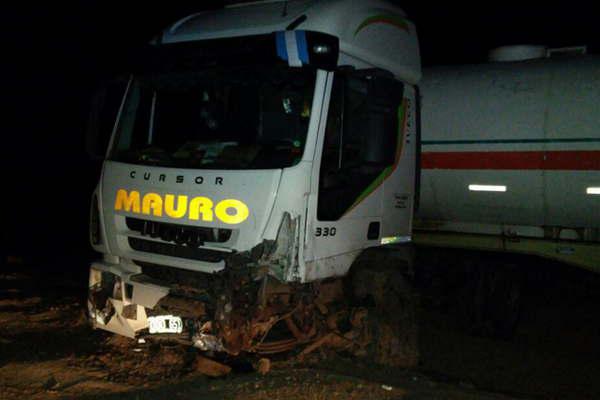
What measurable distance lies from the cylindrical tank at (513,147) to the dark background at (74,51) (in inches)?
453

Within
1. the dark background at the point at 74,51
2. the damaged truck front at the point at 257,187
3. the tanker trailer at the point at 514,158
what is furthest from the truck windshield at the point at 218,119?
the dark background at the point at 74,51

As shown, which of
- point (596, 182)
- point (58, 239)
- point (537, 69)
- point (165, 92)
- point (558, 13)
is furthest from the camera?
point (558, 13)

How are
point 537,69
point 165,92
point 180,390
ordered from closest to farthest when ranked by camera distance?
point 180,390 → point 165,92 → point 537,69

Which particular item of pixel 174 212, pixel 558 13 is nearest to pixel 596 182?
pixel 174 212

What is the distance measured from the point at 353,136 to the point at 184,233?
153 centimetres

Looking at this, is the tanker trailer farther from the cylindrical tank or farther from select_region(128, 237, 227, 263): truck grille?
select_region(128, 237, 227, 263): truck grille

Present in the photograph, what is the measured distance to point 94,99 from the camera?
571 centimetres

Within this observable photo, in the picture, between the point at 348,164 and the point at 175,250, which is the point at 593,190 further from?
the point at 175,250

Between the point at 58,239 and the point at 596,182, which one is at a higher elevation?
the point at 596,182

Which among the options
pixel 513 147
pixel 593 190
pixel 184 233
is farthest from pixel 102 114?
pixel 593 190

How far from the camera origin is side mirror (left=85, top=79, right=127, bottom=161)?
5723mm

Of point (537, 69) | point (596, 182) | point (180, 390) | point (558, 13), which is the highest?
point (558, 13)

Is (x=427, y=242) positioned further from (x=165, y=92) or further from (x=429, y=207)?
(x=165, y=92)

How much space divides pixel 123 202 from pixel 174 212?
1.85 ft
